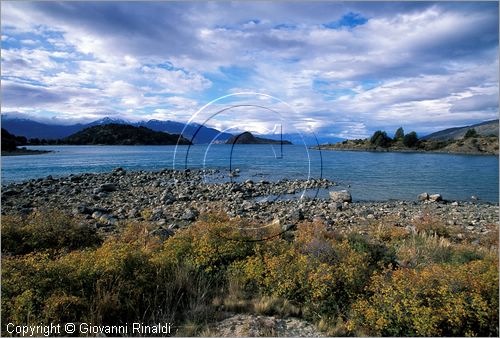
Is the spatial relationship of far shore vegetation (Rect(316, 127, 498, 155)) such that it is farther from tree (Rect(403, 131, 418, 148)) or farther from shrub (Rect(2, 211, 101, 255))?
shrub (Rect(2, 211, 101, 255))

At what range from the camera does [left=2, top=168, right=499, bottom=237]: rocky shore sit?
1545 cm

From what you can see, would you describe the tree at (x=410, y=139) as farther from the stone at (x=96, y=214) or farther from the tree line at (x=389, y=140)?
the stone at (x=96, y=214)

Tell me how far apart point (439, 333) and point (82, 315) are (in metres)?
5.82

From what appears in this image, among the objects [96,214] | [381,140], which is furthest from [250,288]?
[381,140]

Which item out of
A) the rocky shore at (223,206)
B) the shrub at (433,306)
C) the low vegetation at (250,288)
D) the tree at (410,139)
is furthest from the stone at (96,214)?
the tree at (410,139)

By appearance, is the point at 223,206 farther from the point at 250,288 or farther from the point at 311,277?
the point at 311,277

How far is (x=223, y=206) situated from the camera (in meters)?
19.1

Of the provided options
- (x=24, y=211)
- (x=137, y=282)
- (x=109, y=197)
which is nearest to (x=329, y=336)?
(x=137, y=282)

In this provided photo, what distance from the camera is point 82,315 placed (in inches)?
215

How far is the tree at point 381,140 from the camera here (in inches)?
4717

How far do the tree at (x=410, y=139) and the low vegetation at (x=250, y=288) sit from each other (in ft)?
401

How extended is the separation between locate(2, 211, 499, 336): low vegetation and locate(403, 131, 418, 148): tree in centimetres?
12228

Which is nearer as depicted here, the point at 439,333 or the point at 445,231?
the point at 439,333

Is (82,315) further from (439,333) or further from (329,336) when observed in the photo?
(439,333)
